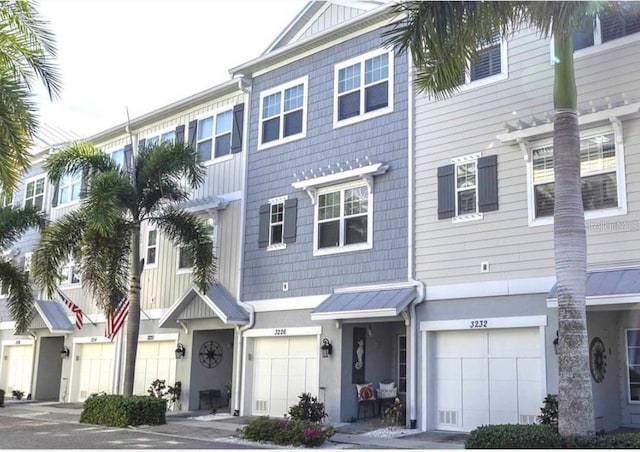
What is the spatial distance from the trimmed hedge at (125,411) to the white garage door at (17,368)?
12052mm

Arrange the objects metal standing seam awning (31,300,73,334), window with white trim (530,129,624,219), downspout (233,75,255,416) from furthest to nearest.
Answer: metal standing seam awning (31,300,73,334) < downspout (233,75,255,416) < window with white trim (530,129,624,219)

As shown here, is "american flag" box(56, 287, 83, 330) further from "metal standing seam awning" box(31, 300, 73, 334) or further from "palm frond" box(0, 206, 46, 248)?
"palm frond" box(0, 206, 46, 248)

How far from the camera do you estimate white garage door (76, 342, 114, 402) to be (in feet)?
82.0

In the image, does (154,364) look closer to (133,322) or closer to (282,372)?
(133,322)

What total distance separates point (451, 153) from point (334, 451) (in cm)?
708

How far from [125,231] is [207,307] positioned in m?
3.17

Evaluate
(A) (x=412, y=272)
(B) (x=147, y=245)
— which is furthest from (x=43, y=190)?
(A) (x=412, y=272)

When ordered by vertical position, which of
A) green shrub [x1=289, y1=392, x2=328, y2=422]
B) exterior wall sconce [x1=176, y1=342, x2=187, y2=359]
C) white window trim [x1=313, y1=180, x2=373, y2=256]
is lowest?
green shrub [x1=289, y1=392, x2=328, y2=422]

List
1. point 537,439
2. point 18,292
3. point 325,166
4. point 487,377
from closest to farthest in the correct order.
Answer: point 537,439, point 487,377, point 325,166, point 18,292

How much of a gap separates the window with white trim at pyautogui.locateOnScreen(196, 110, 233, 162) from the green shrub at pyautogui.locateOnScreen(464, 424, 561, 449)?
42.9 feet

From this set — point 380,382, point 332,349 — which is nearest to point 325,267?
point 332,349

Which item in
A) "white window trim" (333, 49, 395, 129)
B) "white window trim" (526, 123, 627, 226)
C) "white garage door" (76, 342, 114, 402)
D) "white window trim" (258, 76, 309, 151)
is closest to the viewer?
"white window trim" (526, 123, 627, 226)

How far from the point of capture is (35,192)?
30.4 meters

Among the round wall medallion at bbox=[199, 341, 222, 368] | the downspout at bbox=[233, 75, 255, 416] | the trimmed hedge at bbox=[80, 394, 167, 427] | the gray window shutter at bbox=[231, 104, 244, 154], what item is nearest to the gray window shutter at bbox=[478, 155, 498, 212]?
the downspout at bbox=[233, 75, 255, 416]
